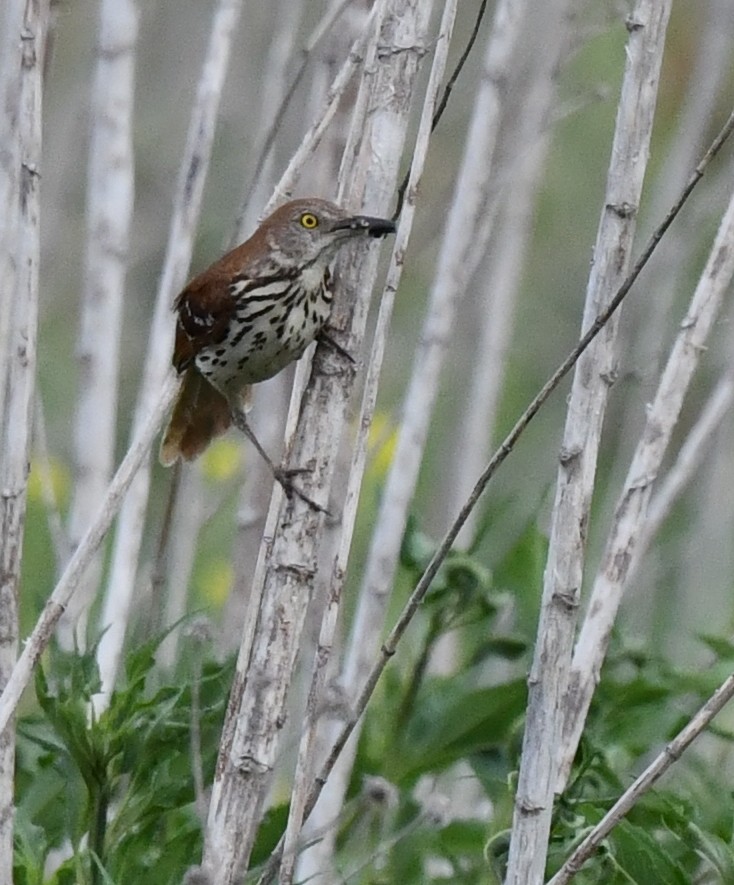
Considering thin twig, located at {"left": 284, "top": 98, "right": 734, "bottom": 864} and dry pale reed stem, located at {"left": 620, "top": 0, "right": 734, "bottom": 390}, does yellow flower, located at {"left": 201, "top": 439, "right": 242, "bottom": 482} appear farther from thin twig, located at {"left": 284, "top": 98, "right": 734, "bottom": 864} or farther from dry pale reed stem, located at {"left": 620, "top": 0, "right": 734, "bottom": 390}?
thin twig, located at {"left": 284, "top": 98, "right": 734, "bottom": 864}

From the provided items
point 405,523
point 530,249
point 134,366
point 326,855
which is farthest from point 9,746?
point 530,249

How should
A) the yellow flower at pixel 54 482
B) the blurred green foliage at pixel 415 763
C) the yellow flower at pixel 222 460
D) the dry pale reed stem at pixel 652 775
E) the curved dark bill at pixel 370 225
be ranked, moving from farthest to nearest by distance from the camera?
the yellow flower at pixel 222 460, the yellow flower at pixel 54 482, the blurred green foliage at pixel 415 763, the curved dark bill at pixel 370 225, the dry pale reed stem at pixel 652 775

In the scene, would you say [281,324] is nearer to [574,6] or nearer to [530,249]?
[574,6]

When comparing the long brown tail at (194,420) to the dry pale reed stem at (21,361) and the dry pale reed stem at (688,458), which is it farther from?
the dry pale reed stem at (688,458)

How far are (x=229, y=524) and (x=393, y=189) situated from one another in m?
3.43

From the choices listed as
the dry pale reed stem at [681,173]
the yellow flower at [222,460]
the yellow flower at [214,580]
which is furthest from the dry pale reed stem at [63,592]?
the yellow flower at [222,460]

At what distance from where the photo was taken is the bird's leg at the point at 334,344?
230cm

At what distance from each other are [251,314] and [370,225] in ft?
1.81

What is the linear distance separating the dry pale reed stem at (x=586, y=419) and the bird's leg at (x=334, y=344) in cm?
35

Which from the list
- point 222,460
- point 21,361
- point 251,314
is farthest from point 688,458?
point 222,460

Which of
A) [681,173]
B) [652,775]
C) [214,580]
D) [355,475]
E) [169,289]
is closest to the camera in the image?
[652,775]

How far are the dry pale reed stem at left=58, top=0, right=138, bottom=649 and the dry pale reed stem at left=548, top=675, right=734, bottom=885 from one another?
1.41 m

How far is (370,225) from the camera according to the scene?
229 centimetres

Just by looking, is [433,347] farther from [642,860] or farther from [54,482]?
[54,482]
